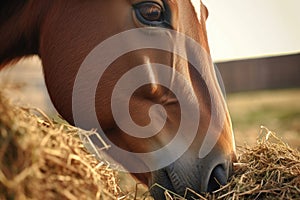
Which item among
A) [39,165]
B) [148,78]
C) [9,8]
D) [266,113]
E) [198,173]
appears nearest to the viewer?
[39,165]

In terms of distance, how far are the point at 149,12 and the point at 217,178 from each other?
2.56 ft

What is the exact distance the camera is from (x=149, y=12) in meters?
2.29

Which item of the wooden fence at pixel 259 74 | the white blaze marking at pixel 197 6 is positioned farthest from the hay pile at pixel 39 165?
the wooden fence at pixel 259 74

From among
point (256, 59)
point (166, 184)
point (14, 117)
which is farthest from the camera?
point (256, 59)

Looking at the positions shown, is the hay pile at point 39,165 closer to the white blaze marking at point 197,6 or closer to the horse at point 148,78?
the horse at point 148,78

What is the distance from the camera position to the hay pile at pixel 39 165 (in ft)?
4.61

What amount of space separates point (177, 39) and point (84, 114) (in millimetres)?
552

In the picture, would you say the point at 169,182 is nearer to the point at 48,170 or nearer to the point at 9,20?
the point at 48,170

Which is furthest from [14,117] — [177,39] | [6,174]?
[177,39]

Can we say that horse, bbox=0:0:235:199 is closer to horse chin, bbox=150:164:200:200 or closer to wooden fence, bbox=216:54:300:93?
horse chin, bbox=150:164:200:200

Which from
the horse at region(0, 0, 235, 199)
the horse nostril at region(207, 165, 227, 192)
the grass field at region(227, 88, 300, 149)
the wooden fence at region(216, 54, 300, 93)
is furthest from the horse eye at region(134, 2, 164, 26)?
the wooden fence at region(216, 54, 300, 93)

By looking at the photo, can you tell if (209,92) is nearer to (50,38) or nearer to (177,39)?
(177,39)

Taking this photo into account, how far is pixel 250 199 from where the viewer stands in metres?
2.11

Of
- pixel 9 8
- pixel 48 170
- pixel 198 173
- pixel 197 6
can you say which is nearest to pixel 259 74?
pixel 197 6
